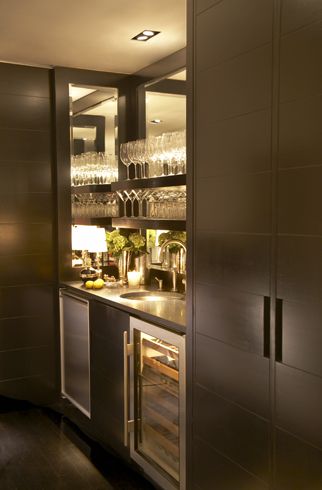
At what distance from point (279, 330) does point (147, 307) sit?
1405mm

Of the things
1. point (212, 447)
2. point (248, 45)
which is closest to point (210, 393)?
point (212, 447)

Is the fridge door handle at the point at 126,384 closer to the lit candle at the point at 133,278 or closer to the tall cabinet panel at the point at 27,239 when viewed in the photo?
the lit candle at the point at 133,278

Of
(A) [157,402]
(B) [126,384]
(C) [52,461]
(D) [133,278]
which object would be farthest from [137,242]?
(C) [52,461]

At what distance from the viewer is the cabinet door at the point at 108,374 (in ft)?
11.6

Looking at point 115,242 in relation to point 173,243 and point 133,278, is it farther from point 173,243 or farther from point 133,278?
point 173,243

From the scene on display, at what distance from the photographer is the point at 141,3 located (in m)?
3.04

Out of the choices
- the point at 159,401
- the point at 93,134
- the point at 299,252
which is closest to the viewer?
the point at 299,252

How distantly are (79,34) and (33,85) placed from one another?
3.32ft

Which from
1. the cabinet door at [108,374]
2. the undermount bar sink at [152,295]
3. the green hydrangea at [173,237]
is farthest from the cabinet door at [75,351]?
the green hydrangea at [173,237]

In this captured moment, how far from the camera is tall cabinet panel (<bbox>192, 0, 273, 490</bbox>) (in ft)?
7.08

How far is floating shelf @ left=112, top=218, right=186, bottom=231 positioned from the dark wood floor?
4.98 ft

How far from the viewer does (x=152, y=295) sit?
13.4 ft

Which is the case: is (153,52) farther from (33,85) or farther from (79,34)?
(33,85)

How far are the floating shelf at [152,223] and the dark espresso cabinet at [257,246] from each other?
2.99 feet
